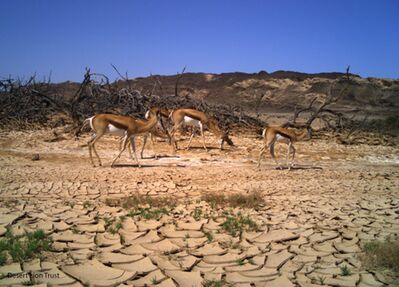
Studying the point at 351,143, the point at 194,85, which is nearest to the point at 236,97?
the point at 194,85

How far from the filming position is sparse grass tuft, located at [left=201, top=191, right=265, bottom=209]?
7.00 metres

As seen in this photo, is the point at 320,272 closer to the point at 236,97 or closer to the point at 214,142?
the point at 214,142

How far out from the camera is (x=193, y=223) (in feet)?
19.8

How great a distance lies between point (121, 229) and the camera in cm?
568

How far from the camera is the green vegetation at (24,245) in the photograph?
14.8 feet

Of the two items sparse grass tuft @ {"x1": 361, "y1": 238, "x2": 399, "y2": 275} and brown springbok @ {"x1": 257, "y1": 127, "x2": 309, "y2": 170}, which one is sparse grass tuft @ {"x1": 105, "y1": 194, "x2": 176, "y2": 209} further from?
brown springbok @ {"x1": 257, "y1": 127, "x2": 309, "y2": 170}

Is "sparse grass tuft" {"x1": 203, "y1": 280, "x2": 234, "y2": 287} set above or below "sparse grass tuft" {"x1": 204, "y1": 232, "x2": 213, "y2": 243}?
below

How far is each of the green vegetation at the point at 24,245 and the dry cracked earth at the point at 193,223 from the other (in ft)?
0.34

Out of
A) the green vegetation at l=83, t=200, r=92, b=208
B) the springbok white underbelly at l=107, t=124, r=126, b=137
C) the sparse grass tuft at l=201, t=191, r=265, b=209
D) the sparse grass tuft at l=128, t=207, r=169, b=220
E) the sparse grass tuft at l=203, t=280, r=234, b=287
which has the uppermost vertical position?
the springbok white underbelly at l=107, t=124, r=126, b=137

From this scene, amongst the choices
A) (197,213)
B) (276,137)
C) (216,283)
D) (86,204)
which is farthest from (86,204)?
(276,137)

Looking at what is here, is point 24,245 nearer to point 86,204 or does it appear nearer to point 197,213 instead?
point 86,204

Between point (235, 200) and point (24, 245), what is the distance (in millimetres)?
3582

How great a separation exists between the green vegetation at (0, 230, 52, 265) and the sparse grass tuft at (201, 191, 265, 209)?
9.30 feet

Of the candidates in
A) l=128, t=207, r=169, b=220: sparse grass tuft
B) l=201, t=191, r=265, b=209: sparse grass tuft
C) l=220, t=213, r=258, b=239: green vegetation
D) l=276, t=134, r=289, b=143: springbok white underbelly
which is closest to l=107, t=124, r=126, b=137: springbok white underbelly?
l=276, t=134, r=289, b=143: springbok white underbelly
